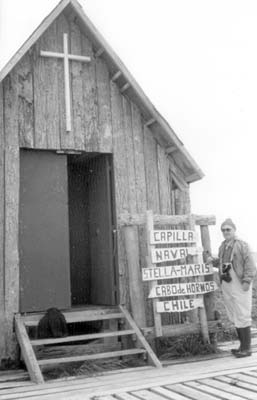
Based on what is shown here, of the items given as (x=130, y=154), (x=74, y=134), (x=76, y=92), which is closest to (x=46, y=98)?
(x=76, y=92)

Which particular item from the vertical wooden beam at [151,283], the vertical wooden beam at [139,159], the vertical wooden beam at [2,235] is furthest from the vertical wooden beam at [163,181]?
the vertical wooden beam at [2,235]

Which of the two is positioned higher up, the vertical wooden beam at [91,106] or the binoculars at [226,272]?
the vertical wooden beam at [91,106]

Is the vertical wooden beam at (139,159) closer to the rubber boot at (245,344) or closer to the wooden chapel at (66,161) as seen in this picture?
the wooden chapel at (66,161)

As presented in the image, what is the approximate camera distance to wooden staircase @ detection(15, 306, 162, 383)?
6.38m

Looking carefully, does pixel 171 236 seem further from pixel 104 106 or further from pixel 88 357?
pixel 104 106

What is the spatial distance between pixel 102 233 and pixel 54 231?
1111 mm

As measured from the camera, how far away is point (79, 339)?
693cm

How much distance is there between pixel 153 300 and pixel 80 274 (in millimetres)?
2581

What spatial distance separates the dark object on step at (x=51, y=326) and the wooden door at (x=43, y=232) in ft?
1.43

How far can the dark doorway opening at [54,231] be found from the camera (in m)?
7.55

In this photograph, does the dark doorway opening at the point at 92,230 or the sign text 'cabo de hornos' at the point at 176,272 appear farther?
the dark doorway opening at the point at 92,230

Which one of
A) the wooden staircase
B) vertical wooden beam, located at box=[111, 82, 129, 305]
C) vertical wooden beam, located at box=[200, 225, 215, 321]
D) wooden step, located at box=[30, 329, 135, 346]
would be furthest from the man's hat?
wooden step, located at box=[30, 329, 135, 346]

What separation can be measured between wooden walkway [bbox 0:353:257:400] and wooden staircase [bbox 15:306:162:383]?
8.4 inches

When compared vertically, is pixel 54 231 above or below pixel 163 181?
below
